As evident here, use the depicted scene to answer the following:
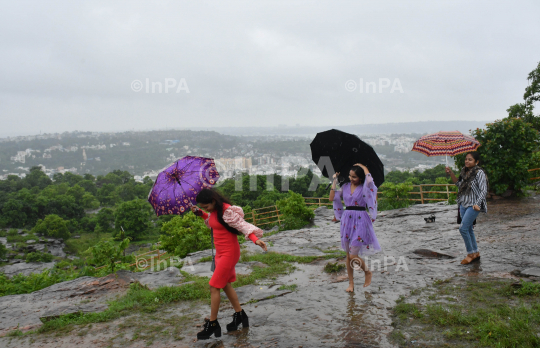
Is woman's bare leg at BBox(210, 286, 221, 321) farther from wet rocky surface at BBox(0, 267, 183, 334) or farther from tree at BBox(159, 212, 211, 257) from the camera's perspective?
tree at BBox(159, 212, 211, 257)

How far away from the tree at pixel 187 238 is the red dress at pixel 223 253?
7967 millimetres

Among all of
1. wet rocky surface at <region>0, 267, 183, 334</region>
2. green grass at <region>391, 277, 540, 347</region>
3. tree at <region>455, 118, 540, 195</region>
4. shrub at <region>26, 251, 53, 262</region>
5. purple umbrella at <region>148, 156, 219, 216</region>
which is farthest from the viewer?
shrub at <region>26, 251, 53, 262</region>

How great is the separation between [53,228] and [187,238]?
2676 inches

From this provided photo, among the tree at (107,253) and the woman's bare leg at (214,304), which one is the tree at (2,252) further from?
the woman's bare leg at (214,304)

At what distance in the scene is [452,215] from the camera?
32.8 feet

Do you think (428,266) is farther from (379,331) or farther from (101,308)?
(101,308)

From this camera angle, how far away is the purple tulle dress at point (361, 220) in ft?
14.2

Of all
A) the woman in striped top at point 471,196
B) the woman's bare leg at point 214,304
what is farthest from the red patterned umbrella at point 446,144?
the woman's bare leg at point 214,304

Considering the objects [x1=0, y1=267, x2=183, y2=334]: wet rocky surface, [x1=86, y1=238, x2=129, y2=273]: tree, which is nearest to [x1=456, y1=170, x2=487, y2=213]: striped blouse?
[x1=0, y1=267, x2=183, y2=334]: wet rocky surface

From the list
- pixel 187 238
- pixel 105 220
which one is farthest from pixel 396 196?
pixel 105 220

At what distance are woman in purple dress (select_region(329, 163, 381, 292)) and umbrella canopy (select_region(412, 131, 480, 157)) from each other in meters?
2.39

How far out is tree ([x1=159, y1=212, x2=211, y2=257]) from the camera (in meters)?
11.7

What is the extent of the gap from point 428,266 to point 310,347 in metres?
3.17

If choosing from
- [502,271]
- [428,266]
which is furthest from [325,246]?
[502,271]
